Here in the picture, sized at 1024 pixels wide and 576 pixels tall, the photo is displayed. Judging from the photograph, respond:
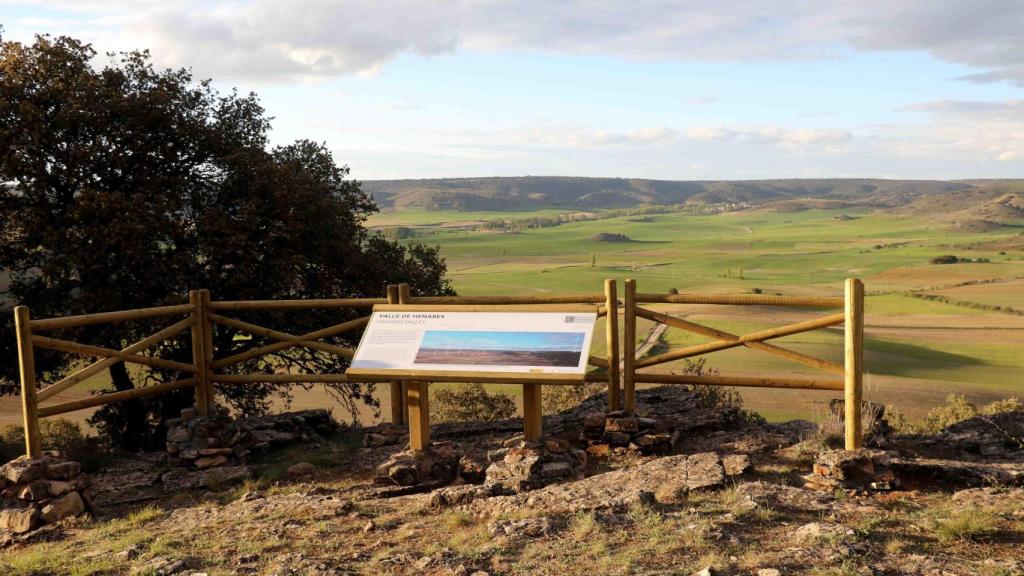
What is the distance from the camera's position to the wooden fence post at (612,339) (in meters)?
9.42

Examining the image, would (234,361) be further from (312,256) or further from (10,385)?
(10,385)

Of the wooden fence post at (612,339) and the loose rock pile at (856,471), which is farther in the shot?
the wooden fence post at (612,339)

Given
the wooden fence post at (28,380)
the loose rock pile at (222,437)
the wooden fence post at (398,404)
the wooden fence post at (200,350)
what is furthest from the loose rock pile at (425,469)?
the wooden fence post at (28,380)

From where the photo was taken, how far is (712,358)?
48.8 metres

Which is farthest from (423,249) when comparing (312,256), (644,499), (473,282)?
(473,282)

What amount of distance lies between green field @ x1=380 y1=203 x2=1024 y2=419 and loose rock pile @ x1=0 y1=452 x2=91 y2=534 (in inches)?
341

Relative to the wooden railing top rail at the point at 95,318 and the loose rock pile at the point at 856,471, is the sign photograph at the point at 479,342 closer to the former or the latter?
the loose rock pile at the point at 856,471

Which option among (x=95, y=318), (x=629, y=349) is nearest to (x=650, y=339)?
(x=629, y=349)

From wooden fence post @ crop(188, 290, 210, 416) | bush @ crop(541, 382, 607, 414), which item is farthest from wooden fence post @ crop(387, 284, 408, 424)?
bush @ crop(541, 382, 607, 414)

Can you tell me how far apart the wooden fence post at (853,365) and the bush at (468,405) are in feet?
47.6

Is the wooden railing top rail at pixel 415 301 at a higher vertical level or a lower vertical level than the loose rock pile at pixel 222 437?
higher

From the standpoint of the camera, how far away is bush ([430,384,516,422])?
74.5 feet

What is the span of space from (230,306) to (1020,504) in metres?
9.17

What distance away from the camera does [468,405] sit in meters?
23.0
